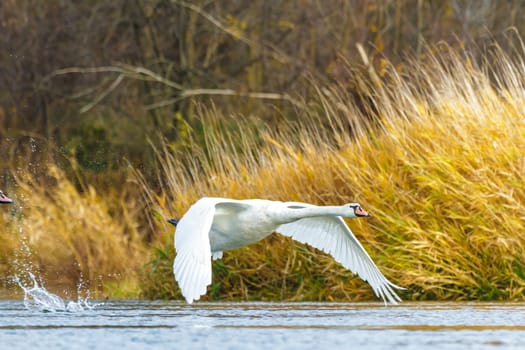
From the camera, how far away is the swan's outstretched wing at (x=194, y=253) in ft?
27.3

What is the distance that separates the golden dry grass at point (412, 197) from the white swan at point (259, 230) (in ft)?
2.27

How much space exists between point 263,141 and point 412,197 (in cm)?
353

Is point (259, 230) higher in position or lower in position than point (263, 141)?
lower

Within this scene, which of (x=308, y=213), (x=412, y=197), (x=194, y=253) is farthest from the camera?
(x=412, y=197)

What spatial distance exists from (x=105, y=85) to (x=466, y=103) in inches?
434

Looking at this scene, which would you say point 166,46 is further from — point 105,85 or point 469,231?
point 469,231

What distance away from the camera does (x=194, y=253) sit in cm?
873

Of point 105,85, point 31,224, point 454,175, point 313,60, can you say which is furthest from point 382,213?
point 105,85

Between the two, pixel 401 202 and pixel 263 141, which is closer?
pixel 401 202

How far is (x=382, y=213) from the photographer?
11547mm

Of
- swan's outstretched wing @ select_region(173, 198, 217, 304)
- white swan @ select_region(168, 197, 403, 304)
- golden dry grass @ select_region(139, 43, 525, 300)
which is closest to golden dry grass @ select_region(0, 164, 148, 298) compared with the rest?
golden dry grass @ select_region(139, 43, 525, 300)

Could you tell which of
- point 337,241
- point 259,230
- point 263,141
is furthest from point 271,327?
point 263,141

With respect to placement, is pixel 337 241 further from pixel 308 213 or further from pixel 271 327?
pixel 271 327

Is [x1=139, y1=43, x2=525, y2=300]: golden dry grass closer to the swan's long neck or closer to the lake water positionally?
the lake water
